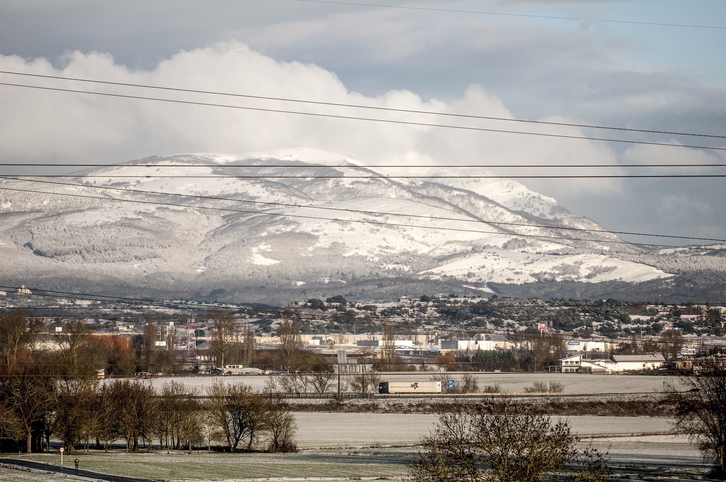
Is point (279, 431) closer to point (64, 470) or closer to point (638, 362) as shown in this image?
point (64, 470)

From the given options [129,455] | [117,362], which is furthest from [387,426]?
[117,362]

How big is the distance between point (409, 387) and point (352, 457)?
2115 inches

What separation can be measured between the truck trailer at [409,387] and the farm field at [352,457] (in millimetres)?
18773

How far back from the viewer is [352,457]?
6850 centimetres

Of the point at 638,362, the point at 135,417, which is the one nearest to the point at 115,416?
the point at 135,417

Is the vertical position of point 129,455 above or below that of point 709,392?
below

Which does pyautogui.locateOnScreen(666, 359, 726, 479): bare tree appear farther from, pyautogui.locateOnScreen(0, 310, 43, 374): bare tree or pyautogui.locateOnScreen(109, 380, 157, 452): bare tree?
pyautogui.locateOnScreen(0, 310, 43, 374): bare tree

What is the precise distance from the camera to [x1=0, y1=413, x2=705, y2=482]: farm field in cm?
5528

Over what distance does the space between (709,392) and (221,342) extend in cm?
10272

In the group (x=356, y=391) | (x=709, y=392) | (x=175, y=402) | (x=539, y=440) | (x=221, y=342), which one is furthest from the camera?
(x=221, y=342)

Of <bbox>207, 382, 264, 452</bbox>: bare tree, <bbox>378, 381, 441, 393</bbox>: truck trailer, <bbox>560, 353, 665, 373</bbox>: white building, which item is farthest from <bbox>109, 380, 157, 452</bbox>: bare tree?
<bbox>560, 353, 665, 373</bbox>: white building

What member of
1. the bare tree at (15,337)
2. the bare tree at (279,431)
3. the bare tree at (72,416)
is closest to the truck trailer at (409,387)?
the bare tree at (279,431)

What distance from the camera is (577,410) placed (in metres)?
108

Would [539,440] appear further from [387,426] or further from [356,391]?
[356,391]
